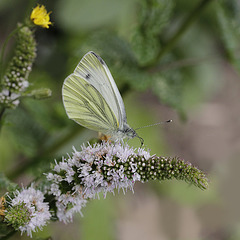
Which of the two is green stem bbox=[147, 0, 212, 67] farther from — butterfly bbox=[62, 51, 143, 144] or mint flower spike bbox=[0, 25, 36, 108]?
mint flower spike bbox=[0, 25, 36, 108]

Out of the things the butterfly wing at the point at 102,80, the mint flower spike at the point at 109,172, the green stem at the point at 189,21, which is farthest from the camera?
the green stem at the point at 189,21

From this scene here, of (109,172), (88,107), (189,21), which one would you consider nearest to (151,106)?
(189,21)

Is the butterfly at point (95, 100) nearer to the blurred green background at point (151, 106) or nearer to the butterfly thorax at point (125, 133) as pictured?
the butterfly thorax at point (125, 133)

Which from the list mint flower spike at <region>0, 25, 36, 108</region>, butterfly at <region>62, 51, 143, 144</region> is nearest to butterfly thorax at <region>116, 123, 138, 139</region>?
butterfly at <region>62, 51, 143, 144</region>

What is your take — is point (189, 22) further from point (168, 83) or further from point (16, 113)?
point (16, 113)

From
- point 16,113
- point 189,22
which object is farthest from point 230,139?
point 16,113

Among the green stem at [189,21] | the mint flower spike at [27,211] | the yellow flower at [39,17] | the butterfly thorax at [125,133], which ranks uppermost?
the green stem at [189,21]

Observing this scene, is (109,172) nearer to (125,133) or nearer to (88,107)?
(125,133)

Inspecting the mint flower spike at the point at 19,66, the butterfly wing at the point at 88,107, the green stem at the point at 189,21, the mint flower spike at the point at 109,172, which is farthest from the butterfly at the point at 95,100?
the green stem at the point at 189,21
